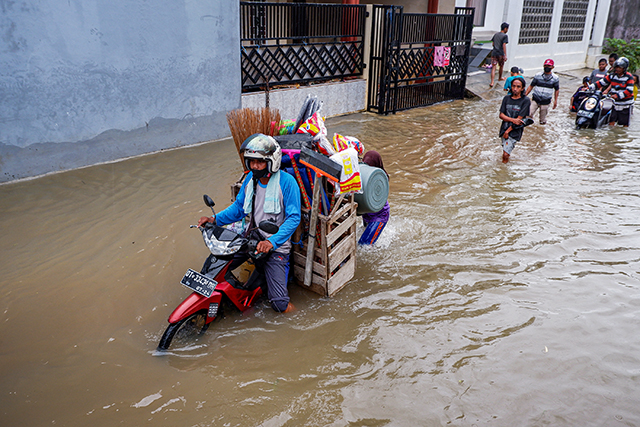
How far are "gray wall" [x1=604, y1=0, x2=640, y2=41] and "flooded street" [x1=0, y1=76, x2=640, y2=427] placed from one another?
2039 centimetres

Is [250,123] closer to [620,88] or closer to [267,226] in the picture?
[267,226]

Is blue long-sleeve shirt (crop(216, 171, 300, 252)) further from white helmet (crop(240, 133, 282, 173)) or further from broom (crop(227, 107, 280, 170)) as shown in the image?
broom (crop(227, 107, 280, 170))

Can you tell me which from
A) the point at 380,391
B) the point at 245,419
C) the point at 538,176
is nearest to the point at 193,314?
the point at 245,419

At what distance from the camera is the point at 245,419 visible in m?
2.92

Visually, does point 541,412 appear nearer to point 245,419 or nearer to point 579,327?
point 579,327

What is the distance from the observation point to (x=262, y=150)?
350cm

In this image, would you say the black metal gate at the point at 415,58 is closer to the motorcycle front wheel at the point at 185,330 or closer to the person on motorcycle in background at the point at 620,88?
the person on motorcycle in background at the point at 620,88

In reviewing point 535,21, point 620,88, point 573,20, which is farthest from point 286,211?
point 573,20

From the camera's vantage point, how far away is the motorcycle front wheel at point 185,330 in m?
3.41

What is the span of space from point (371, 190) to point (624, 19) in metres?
24.6

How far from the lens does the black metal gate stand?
36.0ft

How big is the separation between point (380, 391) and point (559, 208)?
14.2 feet

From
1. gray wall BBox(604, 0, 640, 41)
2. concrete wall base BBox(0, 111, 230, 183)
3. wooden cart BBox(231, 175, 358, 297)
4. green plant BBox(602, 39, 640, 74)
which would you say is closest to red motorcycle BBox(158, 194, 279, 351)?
wooden cart BBox(231, 175, 358, 297)

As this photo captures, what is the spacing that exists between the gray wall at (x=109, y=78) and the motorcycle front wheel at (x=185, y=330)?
4400 millimetres
